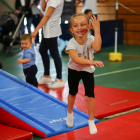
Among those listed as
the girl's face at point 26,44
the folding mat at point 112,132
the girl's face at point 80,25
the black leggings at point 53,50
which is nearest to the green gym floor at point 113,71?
the black leggings at point 53,50

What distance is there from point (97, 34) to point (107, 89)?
1736 mm

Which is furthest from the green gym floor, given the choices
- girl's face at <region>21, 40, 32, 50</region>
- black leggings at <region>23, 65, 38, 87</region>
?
girl's face at <region>21, 40, 32, 50</region>

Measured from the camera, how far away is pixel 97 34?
205 centimetres

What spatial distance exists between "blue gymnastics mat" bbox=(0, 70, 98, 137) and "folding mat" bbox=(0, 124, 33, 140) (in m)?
0.11

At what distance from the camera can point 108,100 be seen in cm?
314

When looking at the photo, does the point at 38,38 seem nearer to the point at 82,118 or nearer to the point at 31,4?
the point at 31,4

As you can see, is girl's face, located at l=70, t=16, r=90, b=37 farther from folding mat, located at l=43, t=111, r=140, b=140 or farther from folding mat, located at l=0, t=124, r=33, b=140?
folding mat, located at l=0, t=124, r=33, b=140

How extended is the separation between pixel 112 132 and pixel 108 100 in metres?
0.91

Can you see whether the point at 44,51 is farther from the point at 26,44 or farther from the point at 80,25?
the point at 80,25

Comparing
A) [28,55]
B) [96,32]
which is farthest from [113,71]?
[96,32]

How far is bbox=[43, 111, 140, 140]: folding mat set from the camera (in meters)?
2.16

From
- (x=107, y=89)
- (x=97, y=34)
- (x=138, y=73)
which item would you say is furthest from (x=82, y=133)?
(x=138, y=73)

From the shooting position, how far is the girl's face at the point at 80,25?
2.17 meters

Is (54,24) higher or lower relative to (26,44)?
higher
